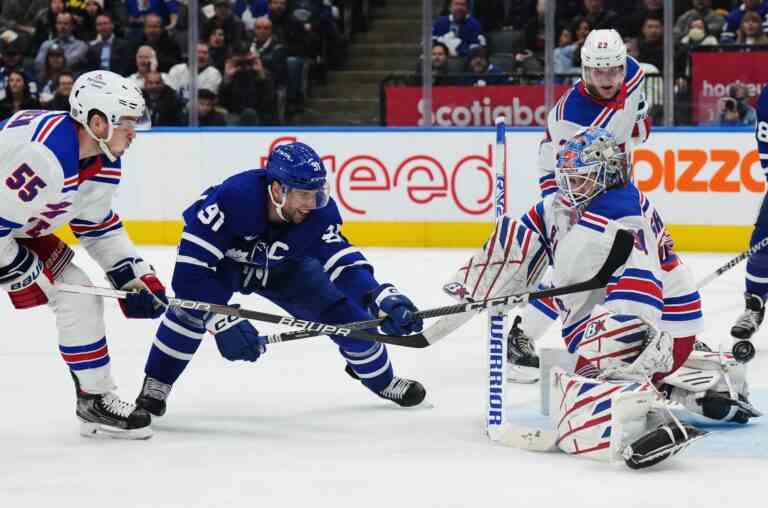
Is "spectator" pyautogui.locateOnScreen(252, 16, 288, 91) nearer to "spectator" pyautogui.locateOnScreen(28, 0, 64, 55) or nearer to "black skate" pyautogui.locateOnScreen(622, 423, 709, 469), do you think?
"spectator" pyautogui.locateOnScreen(28, 0, 64, 55)

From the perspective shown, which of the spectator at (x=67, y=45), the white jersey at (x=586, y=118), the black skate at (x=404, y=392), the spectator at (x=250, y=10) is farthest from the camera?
the spectator at (x=67, y=45)

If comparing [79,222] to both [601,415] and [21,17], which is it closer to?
[601,415]

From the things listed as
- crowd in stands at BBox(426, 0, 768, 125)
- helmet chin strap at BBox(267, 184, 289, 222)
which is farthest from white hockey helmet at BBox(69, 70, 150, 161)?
crowd in stands at BBox(426, 0, 768, 125)

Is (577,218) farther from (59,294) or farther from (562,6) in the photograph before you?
(562,6)

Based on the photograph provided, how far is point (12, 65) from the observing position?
31.3 feet

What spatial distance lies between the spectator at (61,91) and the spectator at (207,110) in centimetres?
87

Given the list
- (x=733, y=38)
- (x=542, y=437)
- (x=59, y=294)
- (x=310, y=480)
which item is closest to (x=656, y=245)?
(x=542, y=437)

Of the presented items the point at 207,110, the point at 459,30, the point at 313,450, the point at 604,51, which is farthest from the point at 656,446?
the point at 207,110

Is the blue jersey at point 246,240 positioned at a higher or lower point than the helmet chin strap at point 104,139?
lower

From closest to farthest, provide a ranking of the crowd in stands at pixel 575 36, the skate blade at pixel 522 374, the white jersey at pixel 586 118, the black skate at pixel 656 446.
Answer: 1. the black skate at pixel 656 446
2. the skate blade at pixel 522 374
3. the white jersey at pixel 586 118
4. the crowd in stands at pixel 575 36

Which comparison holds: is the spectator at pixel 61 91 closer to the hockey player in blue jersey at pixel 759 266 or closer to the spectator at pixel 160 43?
the spectator at pixel 160 43

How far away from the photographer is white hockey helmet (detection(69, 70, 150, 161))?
3906mm

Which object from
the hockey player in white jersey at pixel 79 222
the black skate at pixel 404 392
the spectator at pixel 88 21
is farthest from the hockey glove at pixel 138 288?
the spectator at pixel 88 21

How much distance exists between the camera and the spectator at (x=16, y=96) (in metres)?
9.43
